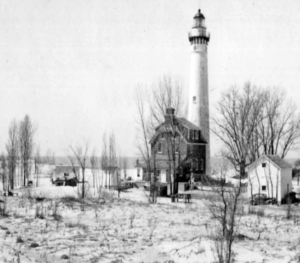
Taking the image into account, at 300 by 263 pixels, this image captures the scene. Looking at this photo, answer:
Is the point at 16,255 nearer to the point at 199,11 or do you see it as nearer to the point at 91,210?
the point at 91,210

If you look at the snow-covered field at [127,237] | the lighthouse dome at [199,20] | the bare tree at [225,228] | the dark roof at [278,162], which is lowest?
the snow-covered field at [127,237]

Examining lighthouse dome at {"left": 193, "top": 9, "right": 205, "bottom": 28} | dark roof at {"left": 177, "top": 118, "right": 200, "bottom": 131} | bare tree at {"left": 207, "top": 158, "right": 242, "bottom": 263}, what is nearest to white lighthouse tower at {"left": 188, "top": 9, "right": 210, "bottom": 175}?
lighthouse dome at {"left": 193, "top": 9, "right": 205, "bottom": 28}

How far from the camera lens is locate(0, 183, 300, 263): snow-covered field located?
396 inches

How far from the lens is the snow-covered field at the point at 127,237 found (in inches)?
396

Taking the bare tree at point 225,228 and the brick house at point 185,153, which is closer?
the bare tree at point 225,228

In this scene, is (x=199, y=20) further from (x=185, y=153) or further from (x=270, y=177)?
(x=270, y=177)

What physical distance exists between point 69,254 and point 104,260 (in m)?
1.04

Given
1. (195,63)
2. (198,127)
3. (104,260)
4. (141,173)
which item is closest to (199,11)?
(195,63)

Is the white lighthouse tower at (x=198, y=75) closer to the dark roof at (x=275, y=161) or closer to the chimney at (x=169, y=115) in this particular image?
the chimney at (x=169, y=115)

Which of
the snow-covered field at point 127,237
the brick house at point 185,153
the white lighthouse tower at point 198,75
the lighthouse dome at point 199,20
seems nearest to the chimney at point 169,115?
the brick house at point 185,153

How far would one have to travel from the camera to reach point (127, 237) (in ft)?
41.0

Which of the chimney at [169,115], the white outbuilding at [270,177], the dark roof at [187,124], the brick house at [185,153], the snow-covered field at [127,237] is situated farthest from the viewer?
the brick house at [185,153]

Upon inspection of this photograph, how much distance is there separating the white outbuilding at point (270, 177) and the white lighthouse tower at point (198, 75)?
13696 millimetres

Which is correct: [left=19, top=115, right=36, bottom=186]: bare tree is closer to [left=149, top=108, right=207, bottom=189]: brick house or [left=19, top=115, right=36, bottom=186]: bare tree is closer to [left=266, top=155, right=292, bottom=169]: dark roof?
[left=149, top=108, right=207, bottom=189]: brick house
